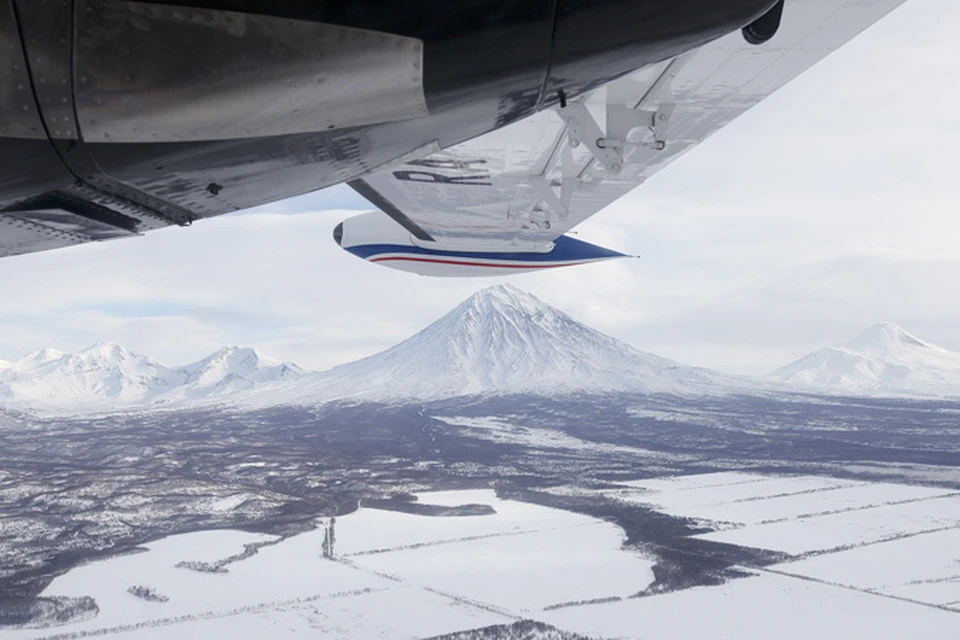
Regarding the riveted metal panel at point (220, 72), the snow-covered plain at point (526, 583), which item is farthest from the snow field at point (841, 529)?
the riveted metal panel at point (220, 72)

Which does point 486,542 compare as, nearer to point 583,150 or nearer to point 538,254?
point 538,254

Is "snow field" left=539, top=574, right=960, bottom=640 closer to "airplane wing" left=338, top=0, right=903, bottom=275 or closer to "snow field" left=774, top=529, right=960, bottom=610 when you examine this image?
"snow field" left=774, top=529, right=960, bottom=610

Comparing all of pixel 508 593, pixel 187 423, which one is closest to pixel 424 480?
pixel 508 593

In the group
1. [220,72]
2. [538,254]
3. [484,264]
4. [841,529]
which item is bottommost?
[841,529]

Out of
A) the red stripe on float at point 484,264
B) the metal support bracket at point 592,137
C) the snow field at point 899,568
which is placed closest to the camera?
the metal support bracket at point 592,137

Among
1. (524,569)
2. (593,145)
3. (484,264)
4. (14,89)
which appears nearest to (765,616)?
(524,569)

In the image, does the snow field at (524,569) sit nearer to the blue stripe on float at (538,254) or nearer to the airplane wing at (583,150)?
the blue stripe on float at (538,254)
